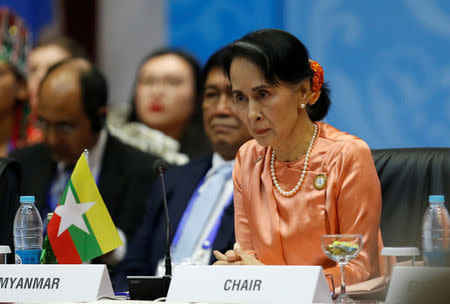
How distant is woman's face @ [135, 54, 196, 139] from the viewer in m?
4.73

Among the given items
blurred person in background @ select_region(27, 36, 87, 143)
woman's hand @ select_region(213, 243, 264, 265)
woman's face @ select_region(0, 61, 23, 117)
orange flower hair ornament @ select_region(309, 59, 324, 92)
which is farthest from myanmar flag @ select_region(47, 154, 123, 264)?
blurred person in background @ select_region(27, 36, 87, 143)

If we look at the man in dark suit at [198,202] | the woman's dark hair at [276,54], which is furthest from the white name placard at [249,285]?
the man in dark suit at [198,202]

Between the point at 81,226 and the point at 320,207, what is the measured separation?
685mm

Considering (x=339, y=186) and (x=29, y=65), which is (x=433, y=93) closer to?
(x=339, y=186)

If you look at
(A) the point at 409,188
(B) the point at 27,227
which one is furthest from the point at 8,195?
(A) the point at 409,188

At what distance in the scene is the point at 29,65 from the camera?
213 inches

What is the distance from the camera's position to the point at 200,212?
3.18m

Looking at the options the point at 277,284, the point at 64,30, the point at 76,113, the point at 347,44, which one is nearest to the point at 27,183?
the point at 76,113

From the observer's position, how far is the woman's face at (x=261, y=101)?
2.19 meters

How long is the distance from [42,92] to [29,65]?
68.5 inches

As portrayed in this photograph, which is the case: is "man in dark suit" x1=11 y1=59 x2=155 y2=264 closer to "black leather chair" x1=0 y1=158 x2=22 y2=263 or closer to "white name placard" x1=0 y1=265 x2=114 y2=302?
"black leather chair" x1=0 y1=158 x2=22 y2=263

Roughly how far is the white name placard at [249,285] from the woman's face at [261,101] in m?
0.49

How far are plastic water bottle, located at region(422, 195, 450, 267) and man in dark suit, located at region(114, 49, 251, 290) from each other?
110cm

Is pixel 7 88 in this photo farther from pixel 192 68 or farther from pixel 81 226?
pixel 81 226
